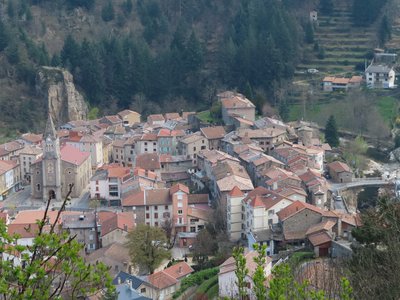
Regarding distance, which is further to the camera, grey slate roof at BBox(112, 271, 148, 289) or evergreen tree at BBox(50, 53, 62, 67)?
evergreen tree at BBox(50, 53, 62, 67)

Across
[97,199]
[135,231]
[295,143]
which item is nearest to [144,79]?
[295,143]

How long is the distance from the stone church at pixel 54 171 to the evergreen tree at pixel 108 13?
23.0m

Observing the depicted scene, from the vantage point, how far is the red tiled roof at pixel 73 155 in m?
28.4

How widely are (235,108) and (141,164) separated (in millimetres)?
6685

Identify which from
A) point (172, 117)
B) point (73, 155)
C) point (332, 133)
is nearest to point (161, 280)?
point (73, 155)

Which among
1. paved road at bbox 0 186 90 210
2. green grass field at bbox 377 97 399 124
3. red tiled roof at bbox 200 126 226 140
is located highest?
green grass field at bbox 377 97 399 124

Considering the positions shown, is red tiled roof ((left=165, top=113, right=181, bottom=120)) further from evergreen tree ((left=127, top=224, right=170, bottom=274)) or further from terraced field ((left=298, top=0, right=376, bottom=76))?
evergreen tree ((left=127, top=224, right=170, bottom=274))

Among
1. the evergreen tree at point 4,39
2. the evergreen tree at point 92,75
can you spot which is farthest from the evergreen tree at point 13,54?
the evergreen tree at point 92,75

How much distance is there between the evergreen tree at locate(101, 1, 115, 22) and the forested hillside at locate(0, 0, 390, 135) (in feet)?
3.64

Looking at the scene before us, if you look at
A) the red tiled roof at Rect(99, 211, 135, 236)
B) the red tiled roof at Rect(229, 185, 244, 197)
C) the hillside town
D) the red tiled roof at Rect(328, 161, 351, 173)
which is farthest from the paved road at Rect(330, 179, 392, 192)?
the red tiled roof at Rect(99, 211, 135, 236)

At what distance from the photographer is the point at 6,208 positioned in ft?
88.5

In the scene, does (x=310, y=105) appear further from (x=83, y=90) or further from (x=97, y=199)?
(x=97, y=199)

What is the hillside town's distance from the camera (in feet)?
70.9

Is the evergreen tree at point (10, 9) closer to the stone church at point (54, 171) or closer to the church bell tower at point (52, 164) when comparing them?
the stone church at point (54, 171)
